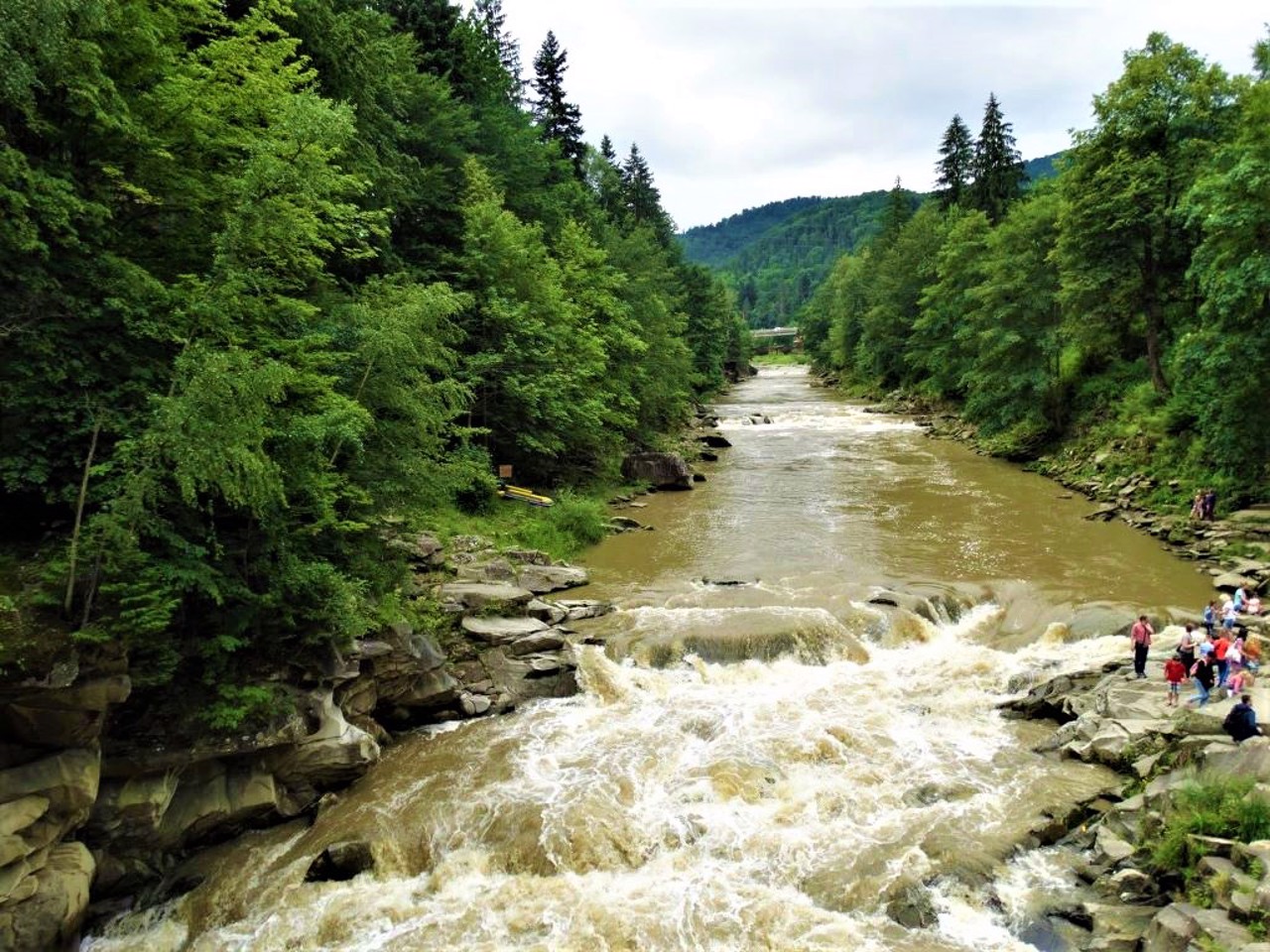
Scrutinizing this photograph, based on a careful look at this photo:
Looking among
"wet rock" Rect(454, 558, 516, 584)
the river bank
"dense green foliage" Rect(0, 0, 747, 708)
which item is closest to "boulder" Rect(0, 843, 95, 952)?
"dense green foliage" Rect(0, 0, 747, 708)

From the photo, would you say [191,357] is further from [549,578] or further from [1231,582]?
[1231,582]

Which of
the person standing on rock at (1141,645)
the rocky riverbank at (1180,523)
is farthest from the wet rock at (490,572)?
the rocky riverbank at (1180,523)

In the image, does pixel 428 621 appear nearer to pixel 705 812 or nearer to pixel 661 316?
pixel 705 812

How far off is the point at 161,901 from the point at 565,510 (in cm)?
1695

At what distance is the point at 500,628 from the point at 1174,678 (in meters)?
13.3

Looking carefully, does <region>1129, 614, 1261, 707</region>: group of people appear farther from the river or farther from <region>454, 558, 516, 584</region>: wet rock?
<region>454, 558, 516, 584</region>: wet rock

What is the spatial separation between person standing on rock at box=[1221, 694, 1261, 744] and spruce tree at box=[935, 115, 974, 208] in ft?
235

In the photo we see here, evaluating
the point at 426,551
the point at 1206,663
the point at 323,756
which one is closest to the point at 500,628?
the point at 426,551

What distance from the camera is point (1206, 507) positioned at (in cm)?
2359

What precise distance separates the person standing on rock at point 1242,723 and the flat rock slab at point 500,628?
1281cm

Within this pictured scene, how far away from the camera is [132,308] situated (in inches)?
409

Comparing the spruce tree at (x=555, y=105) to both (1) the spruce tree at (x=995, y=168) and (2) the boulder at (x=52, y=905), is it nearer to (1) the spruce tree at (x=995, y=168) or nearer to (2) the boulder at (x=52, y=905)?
(1) the spruce tree at (x=995, y=168)

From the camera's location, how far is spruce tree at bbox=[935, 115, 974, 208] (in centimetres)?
7275

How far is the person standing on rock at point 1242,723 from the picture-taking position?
10.9 meters
